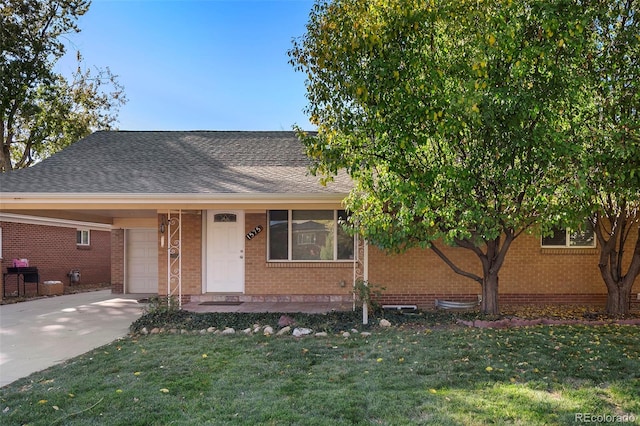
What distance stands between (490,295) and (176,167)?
7.47m

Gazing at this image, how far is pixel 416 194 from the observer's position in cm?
618

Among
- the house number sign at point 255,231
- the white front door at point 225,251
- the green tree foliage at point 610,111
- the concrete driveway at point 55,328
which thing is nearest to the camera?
the concrete driveway at point 55,328

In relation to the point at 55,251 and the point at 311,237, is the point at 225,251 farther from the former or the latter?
the point at 55,251

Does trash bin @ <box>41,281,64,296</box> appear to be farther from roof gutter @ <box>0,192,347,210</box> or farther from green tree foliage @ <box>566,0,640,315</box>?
green tree foliage @ <box>566,0,640,315</box>

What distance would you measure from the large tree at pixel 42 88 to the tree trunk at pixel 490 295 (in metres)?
17.9

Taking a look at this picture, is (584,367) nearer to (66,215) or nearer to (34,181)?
(34,181)

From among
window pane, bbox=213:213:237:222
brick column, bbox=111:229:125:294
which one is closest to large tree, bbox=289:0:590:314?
window pane, bbox=213:213:237:222

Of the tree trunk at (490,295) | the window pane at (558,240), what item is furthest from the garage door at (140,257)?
the window pane at (558,240)

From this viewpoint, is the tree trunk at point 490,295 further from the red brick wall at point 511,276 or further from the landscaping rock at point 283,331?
the landscaping rock at point 283,331

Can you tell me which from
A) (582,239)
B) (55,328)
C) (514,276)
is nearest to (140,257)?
(55,328)

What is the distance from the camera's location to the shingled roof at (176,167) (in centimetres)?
801

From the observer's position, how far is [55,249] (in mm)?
15453

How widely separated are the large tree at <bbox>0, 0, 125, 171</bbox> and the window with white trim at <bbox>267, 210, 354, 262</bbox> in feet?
44.1

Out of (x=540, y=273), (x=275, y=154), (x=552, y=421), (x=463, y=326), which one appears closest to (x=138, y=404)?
(x=552, y=421)
